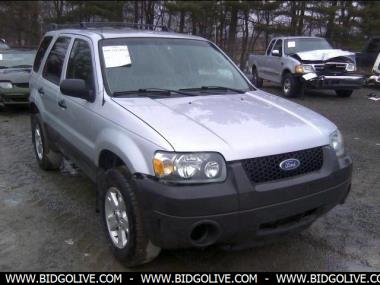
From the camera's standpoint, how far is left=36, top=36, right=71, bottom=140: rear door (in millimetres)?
5016

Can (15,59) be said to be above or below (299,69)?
above

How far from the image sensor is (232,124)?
3365mm

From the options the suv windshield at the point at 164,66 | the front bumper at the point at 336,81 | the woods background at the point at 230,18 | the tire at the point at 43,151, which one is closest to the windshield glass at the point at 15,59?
the tire at the point at 43,151

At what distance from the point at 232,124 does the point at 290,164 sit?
0.51 m

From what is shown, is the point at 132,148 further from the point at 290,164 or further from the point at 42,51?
the point at 42,51

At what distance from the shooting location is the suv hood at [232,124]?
309cm

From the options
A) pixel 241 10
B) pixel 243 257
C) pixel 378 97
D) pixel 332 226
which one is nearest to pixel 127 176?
pixel 243 257

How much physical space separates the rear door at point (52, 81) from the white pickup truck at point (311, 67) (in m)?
8.54

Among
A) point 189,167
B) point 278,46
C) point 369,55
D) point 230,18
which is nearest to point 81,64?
point 189,167

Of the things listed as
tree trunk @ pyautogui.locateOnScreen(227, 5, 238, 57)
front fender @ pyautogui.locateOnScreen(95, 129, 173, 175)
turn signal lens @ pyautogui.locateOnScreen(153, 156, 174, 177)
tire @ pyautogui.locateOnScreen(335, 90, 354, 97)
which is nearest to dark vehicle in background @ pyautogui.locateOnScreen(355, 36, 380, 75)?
tire @ pyautogui.locateOnScreen(335, 90, 354, 97)

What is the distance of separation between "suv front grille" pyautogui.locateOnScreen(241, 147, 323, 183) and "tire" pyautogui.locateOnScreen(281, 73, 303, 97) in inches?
397

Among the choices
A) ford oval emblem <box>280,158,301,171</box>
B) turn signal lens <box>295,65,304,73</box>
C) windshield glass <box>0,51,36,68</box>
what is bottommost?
turn signal lens <box>295,65,304,73</box>

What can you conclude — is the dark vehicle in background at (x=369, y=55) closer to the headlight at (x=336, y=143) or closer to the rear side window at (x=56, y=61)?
the rear side window at (x=56, y=61)

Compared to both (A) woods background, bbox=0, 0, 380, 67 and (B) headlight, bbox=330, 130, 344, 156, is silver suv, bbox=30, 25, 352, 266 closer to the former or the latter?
(B) headlight, bbox=330, 130, 344, 156
